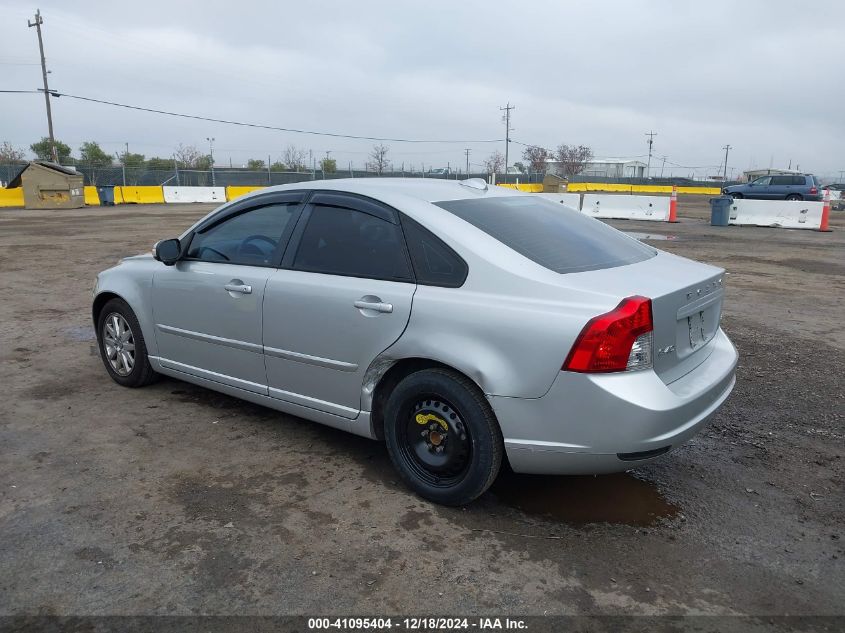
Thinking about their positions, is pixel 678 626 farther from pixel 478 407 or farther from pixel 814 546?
pixel 478 407

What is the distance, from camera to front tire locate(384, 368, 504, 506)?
316 centimetres

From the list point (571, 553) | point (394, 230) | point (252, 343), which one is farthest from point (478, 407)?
point (252, 343)

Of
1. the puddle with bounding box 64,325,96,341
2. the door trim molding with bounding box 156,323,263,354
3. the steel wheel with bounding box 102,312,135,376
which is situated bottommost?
the puddle with bounding box 64,325,96,341

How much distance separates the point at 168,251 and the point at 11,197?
102 ft

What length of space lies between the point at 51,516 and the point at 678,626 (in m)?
2.88

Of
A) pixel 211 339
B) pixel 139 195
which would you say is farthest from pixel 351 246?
pixel 139 195

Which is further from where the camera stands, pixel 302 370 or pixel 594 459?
pixel 302 370

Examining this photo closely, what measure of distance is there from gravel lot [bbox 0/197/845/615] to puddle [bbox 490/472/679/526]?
1cm

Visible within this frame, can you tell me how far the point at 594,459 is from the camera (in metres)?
2.99

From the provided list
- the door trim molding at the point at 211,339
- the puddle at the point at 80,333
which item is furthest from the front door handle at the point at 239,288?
the puddle at the point at 80,333

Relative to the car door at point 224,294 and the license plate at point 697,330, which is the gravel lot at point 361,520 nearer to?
the car door at point 224,294

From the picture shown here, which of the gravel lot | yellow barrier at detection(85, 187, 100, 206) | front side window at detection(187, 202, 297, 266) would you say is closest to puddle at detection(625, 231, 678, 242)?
the gravel lot

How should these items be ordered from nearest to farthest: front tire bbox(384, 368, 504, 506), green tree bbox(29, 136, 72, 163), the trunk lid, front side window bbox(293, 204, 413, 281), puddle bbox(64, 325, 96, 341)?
the trunk lid
front tire bbox(384, 368, 504, 506)
front side window bbox(293, 204, 413, 281)
puddle bbox(64, 325, 96, 341)
green tree bbox(29, 136, 72, 163)

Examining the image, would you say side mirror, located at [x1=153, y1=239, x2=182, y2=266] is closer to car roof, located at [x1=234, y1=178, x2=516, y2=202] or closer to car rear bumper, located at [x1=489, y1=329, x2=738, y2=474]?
car roof, located at [x1=234, y1=178, x2=516, y2=202]
